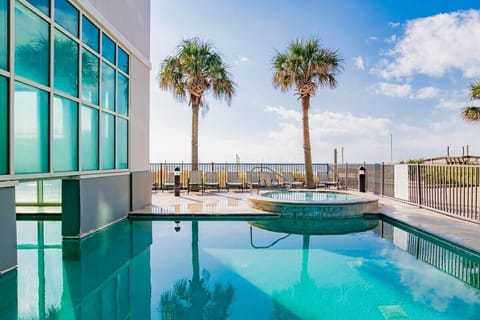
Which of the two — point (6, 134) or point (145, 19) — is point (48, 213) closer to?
point (6, 134)

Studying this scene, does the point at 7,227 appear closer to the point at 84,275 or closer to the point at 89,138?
the point at 84,275

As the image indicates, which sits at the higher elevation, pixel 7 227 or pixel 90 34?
pixel 90 34

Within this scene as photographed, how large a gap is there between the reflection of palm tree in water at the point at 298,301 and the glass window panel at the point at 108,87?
5.08 metres

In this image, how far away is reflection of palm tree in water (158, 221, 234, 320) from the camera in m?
3.06

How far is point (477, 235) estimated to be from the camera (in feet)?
17.7

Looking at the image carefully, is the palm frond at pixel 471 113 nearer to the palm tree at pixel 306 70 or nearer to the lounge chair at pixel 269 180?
the palm tree at pixel 306 70

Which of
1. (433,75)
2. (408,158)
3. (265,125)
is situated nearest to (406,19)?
(433,75)

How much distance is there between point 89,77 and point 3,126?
2.37 m

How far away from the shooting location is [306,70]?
40.1ft

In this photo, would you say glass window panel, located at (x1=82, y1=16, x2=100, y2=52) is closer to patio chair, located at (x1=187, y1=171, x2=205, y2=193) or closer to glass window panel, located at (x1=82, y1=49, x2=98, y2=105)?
glass window panel, located at (x1=82, y1=49, x2=98, y2=105)

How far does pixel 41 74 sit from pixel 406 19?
11771 millimetres

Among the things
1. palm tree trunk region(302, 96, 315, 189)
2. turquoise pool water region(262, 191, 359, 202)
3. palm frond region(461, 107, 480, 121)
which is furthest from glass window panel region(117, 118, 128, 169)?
palm frond region(461, 107, 480, 121)

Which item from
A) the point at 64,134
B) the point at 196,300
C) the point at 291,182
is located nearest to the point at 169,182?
the point at 291,182

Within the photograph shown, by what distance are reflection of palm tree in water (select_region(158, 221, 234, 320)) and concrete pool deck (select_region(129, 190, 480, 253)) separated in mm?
3513
